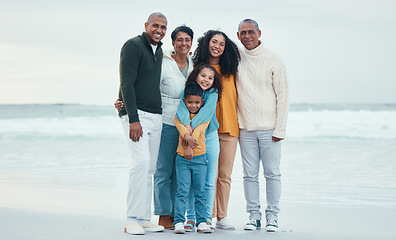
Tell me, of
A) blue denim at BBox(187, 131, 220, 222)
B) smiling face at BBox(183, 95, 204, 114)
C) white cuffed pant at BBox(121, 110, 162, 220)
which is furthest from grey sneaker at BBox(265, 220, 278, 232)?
smiling face at BBox(183, 95, 204, 114)

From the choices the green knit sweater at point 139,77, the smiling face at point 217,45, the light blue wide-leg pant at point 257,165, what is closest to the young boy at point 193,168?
the green knit sweater at point 139,77

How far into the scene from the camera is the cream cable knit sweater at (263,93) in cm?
380

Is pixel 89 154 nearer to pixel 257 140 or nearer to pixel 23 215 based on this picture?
pixel 23 215

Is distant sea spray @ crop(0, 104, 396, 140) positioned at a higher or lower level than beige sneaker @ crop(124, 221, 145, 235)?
lower

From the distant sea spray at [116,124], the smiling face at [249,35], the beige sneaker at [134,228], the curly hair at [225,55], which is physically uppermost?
the smiling face at [249,35]

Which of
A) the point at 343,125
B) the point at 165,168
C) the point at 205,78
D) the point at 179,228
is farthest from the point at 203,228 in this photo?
the point at 343,125

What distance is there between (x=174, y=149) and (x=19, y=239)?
124 centimetres

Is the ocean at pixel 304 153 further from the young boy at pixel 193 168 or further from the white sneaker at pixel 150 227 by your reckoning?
the white sneaker at pixel 150 227

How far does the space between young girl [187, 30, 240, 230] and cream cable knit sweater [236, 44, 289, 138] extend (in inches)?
2.9

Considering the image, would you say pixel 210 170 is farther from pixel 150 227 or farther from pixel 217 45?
pixel 217 45

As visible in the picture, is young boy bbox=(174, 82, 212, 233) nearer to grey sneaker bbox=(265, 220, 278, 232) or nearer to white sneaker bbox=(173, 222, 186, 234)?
white sneaker bbox=(173, 222, 186, 234)

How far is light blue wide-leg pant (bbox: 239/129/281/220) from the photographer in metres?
3.83

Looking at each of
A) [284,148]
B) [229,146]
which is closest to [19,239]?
[229,146]

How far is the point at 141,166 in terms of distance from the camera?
3426mm
